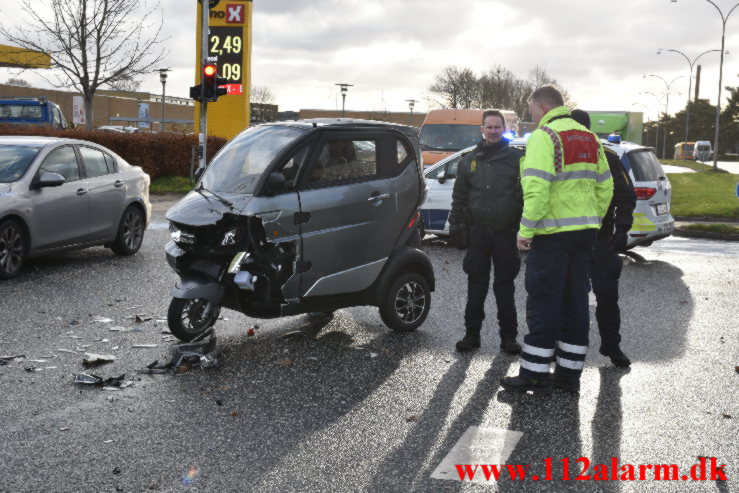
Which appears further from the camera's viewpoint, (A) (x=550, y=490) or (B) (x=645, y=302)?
(B) (x=645, y=302)

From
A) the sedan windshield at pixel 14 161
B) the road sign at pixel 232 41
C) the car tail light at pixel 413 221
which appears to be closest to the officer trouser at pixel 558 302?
the car tail light at pixel 413 221

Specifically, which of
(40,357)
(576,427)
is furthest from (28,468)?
(576,427)

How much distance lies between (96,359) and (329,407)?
6.61ft

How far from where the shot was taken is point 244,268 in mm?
6816

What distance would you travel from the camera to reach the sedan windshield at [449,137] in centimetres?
2262

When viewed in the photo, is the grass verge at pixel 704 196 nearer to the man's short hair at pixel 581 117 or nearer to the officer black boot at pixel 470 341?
the officer black boot at pixel 470 341

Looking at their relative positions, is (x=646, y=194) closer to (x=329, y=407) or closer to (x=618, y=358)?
(x=618, y=358)

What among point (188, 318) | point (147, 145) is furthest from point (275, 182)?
point (147, 145)

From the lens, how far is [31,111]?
34.1 meters

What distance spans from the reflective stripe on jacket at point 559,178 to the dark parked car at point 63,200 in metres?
6.51

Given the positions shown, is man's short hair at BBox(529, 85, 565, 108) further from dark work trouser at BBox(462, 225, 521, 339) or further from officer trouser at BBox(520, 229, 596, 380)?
dark work trouser at BBox(462, 225, 521, 339)

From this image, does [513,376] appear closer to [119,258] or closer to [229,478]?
[229,478]

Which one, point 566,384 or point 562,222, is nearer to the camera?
point 562,222

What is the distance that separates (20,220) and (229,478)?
6801 mm
